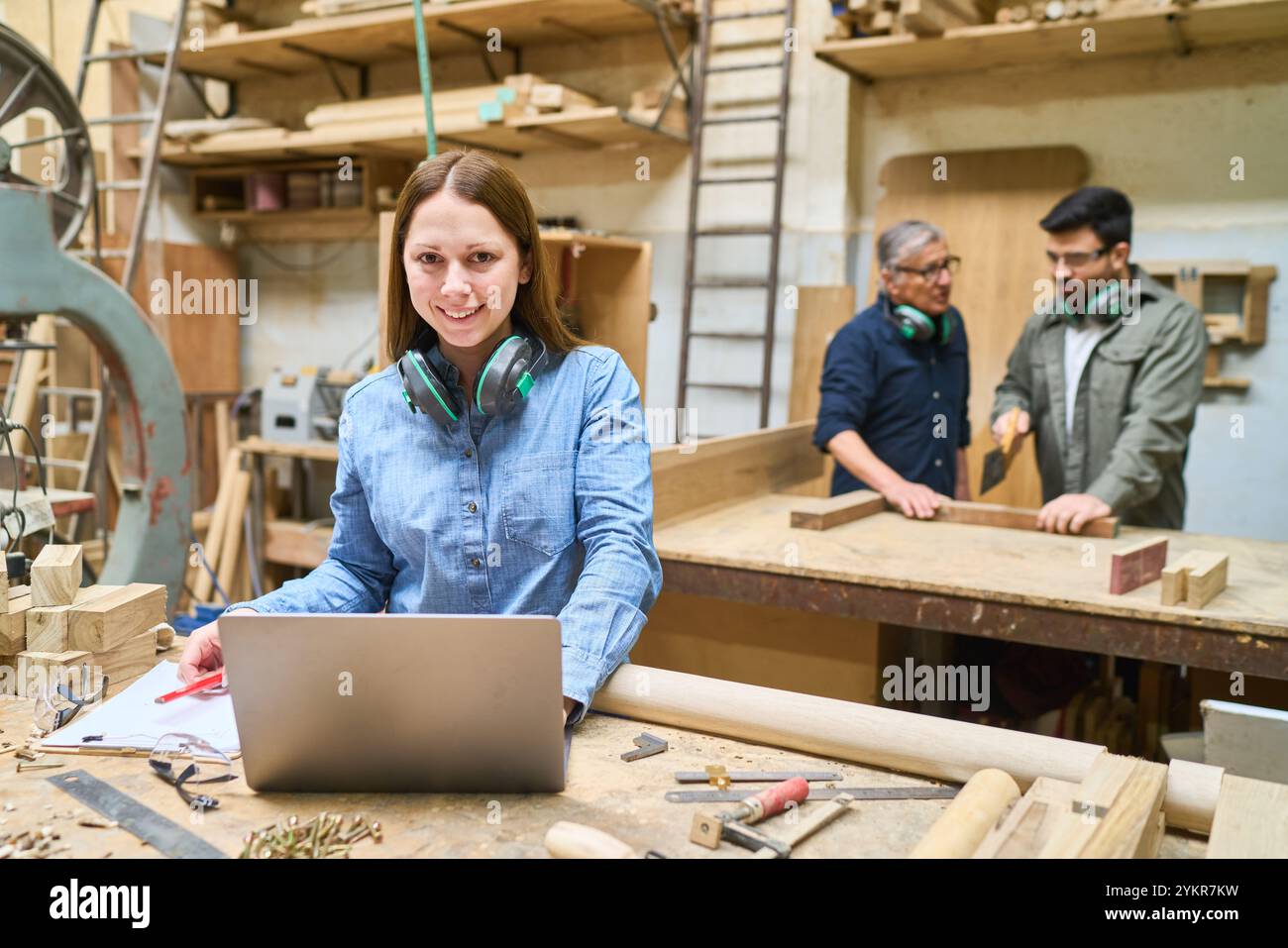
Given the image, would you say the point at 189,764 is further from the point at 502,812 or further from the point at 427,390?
the point at 427,390

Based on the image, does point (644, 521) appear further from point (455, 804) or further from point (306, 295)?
point (306, 295)

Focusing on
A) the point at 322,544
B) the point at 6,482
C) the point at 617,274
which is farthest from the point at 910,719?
the point at 322,544

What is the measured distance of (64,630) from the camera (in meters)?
1.53

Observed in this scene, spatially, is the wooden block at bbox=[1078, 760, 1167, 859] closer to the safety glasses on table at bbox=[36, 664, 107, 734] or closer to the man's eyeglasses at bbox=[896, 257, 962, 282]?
the safety glasses on table at bbox=[36, 664, 107, 734]

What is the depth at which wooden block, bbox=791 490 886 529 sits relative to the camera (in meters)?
2.87

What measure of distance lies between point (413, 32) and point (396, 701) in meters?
4.58

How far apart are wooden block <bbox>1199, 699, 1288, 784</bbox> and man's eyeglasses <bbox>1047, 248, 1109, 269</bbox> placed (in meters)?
1.82

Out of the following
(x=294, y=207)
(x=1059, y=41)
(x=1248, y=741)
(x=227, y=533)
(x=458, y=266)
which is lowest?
(x=227, y=533)

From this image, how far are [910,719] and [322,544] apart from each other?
401cm

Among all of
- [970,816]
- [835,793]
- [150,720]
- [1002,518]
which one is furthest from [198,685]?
[1002,518]

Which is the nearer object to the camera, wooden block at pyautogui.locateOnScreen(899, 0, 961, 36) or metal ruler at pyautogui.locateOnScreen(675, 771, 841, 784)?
metal ruler at pyautogui.locateOnScreen(675, 771, 841, 784)

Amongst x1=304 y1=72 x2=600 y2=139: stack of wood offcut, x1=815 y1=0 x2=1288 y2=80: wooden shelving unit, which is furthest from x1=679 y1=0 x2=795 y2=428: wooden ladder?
x1=304 y1=72 x2=600 y2=139: stack of wood offcut

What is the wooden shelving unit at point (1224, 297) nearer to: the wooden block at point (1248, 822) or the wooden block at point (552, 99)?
the wooden block at point (552, 99)

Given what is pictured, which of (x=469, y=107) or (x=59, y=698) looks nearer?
(x=59, y=698)
